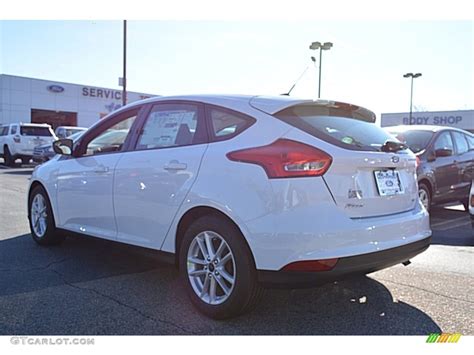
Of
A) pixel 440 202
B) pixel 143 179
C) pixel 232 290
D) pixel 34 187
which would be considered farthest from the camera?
pixel 440 202

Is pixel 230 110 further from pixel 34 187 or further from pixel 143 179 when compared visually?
pixel 34 187

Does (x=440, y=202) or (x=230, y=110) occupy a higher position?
(x=230, y=110)

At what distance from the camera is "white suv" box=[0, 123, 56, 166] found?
17.6 m

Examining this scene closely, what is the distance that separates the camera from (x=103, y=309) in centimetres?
335

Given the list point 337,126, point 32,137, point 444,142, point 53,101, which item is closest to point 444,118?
point 53,101

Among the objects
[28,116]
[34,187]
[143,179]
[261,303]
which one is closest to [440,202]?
[261,303]

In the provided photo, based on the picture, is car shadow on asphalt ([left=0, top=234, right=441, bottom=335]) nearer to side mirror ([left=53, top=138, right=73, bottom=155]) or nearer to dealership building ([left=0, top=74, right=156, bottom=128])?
side mirror ([left=53, top=138, right=73, bottom=155])

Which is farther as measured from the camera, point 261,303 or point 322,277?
point 261,303

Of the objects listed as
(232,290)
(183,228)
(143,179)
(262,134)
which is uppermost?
(262,134)

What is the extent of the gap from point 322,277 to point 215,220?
84cm

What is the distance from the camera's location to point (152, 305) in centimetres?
345

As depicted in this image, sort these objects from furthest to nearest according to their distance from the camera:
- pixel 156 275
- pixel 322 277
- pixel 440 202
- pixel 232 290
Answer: pixel 440 202, pixel 156 275, pixel 232 290, pixel 322 277

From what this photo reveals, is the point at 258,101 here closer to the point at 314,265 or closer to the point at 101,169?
the point at 314,265

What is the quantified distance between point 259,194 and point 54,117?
3940 cm
